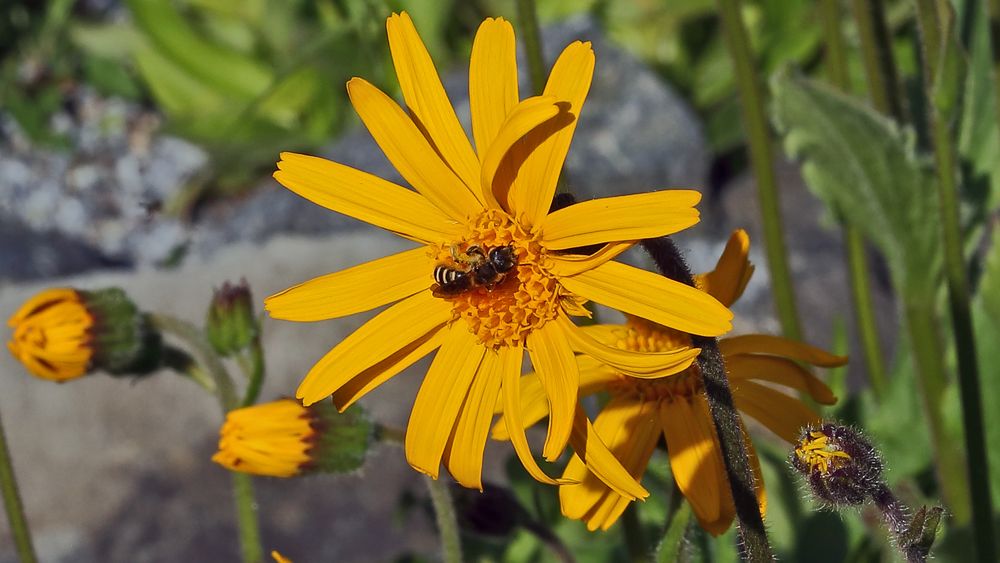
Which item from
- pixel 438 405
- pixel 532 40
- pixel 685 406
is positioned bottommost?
pixel 685 406

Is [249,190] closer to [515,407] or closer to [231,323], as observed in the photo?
[231,323]

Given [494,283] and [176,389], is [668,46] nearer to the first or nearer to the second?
[176,389]

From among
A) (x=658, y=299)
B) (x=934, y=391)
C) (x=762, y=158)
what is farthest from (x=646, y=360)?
(x=934, y=391)

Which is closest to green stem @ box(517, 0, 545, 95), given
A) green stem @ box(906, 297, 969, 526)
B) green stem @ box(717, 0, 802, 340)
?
green stem @ box(717, 0, 802, 340)

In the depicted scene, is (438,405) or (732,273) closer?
(438,405)

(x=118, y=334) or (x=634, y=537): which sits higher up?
(x=118, y=334)

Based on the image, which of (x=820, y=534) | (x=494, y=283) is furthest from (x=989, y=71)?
(x=494, y=283)

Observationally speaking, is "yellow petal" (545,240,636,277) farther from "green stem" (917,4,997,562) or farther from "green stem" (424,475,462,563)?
"green stem" (917,4,997,562)
